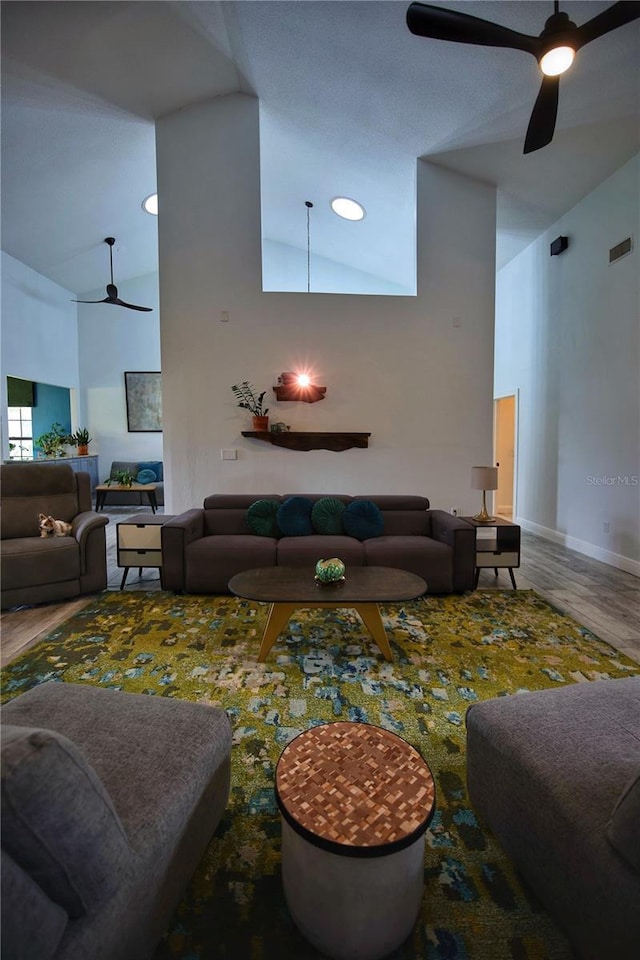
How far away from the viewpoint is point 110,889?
829 mm

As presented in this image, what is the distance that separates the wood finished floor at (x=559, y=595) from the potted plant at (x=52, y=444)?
3.65m

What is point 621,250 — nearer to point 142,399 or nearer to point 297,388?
point 297,388

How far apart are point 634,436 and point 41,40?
6.02 meters

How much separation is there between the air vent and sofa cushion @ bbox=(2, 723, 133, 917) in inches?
216

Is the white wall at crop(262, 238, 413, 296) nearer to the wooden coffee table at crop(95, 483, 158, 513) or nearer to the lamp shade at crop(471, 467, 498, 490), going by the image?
the wooden coffee table at crop(95, 483, 158, 513)

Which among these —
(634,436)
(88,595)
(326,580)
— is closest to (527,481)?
(634,436)

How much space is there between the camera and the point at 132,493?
801cm

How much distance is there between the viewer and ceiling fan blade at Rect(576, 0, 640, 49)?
2.09 meters

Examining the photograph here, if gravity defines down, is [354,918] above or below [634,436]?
below

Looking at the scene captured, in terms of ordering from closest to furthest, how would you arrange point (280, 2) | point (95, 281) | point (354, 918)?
point (354, 918) → point (280, 2) → point (95, 281)

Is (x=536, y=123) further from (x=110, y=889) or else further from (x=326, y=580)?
(x=110, y=889)

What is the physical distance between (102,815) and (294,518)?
10.2 ft

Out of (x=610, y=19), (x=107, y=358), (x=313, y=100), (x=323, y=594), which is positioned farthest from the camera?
(x=107, y=358)

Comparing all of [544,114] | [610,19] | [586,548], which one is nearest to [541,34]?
[610,19]
